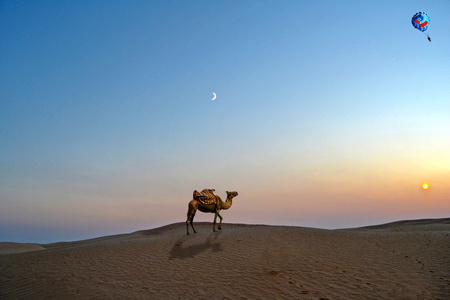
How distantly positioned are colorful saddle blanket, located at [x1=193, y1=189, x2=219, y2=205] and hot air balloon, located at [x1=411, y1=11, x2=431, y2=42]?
35.4 m

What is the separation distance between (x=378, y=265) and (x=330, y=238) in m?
5.39

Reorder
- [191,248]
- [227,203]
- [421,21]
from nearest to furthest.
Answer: [191,248] < [227,203] < [421,21]

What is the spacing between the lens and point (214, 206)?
20.9 m

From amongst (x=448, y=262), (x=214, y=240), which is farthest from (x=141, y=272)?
(x=448, y=262)

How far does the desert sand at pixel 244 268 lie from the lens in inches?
486

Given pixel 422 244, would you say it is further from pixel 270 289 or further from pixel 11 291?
pixel 11 291

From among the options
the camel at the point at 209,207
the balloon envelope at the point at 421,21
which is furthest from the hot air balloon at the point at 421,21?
the camel at the point at 209,207

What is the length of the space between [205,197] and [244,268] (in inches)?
259

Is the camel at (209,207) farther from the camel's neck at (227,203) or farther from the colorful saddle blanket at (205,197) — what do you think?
the colorful saddle blanket at (205,197)

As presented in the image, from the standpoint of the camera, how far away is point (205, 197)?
20.4 metres

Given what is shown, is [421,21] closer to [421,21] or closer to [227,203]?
[421,21]

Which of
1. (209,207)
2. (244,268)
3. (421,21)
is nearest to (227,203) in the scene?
(209,207)

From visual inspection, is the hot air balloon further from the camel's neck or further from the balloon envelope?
the camel's neck

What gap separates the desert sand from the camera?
12352 mm
